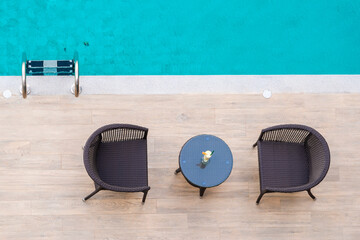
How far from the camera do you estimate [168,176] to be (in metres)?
4.11

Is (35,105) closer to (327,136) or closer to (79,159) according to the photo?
(79,159)

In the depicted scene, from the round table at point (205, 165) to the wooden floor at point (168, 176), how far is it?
43 centimetres

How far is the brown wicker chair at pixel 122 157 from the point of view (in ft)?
12.0

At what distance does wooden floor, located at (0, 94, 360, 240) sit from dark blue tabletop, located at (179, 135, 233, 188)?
1.41 ft

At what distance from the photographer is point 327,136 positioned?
14.1 ft

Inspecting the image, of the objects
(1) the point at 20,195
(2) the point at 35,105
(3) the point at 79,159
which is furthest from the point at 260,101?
(1) the point at 20,195

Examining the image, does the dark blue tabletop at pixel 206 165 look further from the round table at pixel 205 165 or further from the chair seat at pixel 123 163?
the chair seat at pixel 123 163
